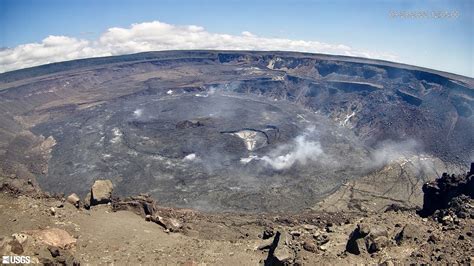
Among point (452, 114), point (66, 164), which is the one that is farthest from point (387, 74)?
point (66, 164)

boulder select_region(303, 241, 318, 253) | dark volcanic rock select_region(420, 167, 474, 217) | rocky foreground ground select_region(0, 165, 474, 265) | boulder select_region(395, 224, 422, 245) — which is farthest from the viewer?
dark volcanic rock select_region(420, 167, 474, 217)

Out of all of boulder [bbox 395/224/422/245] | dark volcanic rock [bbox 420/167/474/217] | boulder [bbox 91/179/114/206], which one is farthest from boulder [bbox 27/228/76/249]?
dark volcanic rock [bbox 420/167/474/217]

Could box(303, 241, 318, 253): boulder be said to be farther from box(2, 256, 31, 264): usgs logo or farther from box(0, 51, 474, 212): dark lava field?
box(0, 51, 474, 212): dark lava field

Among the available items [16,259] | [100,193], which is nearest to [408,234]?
[16,259]

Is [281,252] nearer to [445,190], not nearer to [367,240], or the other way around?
[367,240]

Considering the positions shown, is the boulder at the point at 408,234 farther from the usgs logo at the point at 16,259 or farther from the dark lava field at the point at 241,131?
the dark lava field at the point at 241,131

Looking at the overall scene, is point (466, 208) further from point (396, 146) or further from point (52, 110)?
point (52, 110)

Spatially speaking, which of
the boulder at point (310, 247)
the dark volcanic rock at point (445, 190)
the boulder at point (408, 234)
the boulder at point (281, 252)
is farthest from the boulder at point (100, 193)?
the dark volcanic rock at point (445, 190)
